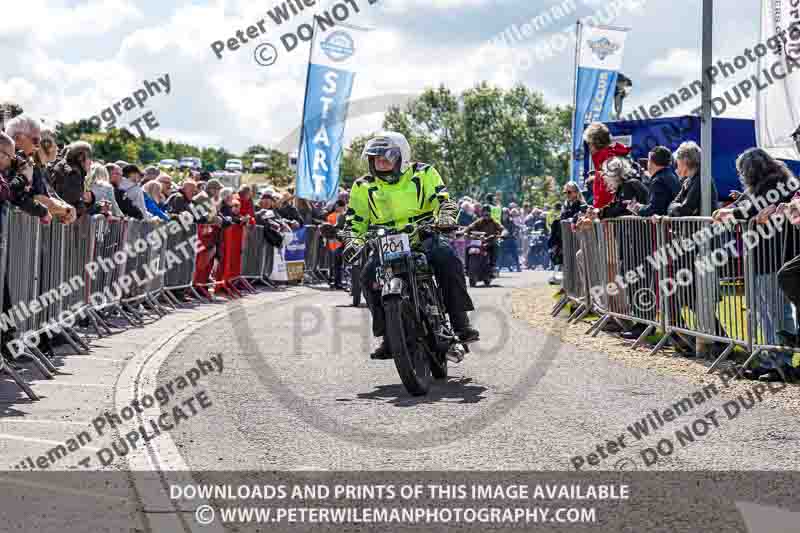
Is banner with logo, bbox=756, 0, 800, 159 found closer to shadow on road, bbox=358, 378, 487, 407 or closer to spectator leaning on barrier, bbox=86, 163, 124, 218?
shadow on road, bbox=358, 378, 487, 407

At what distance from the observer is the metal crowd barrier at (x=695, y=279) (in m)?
9.75

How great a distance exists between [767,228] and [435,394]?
3092 mm

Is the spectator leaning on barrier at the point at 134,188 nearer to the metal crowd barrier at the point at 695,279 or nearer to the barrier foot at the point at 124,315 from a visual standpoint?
the barrier foot at the point at 124,315

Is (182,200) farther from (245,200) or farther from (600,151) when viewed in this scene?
(600,151)

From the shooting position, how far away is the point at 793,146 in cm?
1159

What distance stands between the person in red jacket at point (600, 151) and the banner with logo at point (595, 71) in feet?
36.5

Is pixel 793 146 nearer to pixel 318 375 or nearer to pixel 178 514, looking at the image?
pixel 318 375

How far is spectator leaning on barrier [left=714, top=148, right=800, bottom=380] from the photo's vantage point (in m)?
9.66

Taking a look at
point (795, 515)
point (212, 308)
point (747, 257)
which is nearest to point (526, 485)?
point (795, 515)

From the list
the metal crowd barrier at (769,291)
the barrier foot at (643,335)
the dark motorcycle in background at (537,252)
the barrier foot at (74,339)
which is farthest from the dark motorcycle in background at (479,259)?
the metal crowd barrier at (769,291)

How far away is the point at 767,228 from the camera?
9711 millimetres

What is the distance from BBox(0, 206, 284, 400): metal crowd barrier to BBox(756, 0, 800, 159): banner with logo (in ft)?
22.7

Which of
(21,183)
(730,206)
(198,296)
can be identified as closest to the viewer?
(21,183)

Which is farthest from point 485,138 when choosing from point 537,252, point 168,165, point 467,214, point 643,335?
point 643,335
